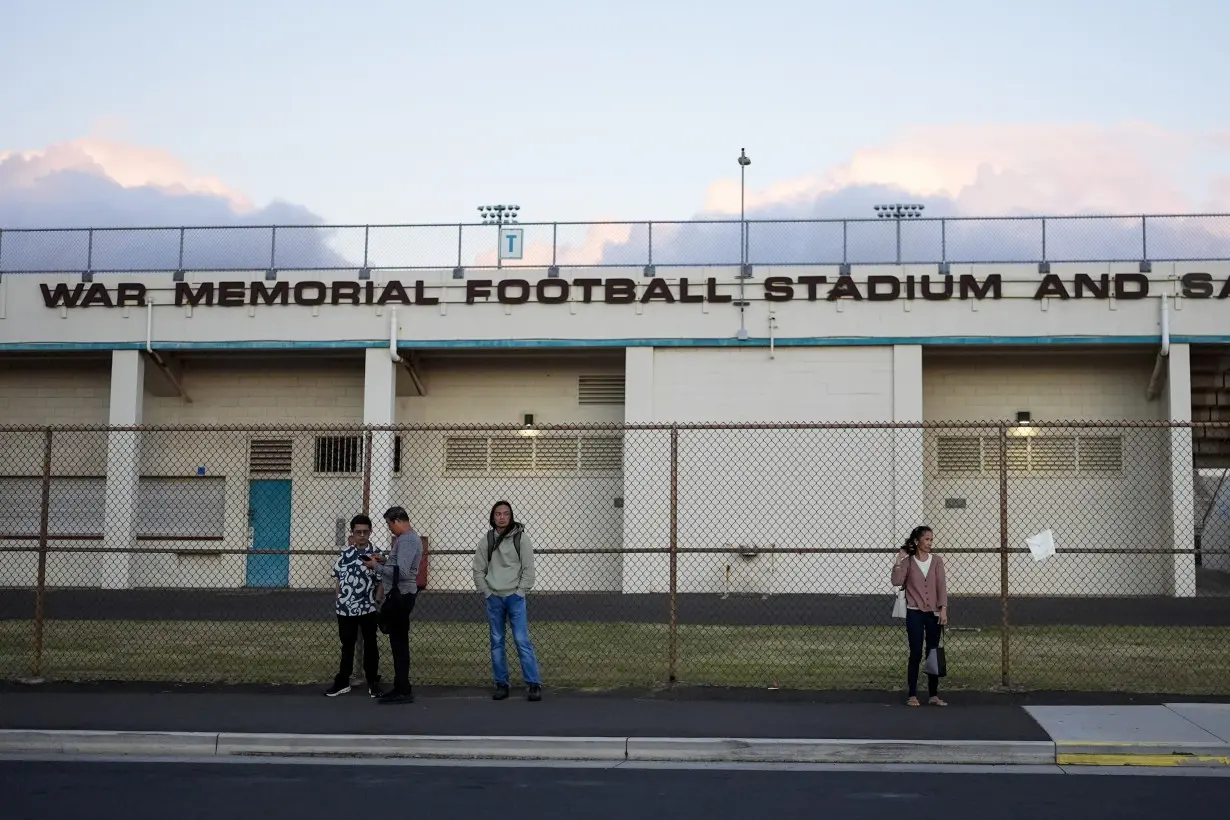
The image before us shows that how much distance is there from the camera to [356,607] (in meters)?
11.7

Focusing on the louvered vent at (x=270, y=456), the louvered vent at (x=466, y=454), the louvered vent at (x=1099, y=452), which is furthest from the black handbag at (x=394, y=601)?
the louvered vent at (x=1099, y=452)

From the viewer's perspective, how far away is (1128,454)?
24.9 meters

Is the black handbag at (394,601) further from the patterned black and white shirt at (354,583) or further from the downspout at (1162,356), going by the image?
the downspout at (1162,356)

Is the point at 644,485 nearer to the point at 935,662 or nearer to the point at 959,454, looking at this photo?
the point at 959,454

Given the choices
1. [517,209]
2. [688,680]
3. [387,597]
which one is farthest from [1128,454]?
[387,597]

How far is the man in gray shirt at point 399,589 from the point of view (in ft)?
37.6

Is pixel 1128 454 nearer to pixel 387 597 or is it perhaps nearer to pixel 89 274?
pixel 387 597

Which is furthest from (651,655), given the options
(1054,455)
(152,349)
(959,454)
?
(152,349)

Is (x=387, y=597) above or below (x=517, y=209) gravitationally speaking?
below

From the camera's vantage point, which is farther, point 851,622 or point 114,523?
point 114,523

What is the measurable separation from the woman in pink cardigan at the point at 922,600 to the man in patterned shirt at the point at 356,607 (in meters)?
4.66

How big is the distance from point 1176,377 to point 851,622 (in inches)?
372

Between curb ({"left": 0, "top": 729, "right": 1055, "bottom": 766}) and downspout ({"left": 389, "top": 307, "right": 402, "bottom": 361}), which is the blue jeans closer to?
curb ({"left": 0, "top": 729, "right": 1055, "bottom": 766})

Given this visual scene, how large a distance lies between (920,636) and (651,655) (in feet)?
13.4
